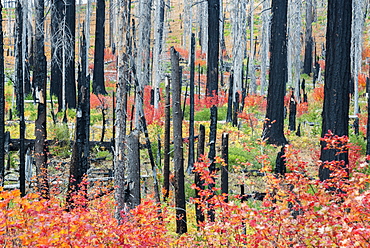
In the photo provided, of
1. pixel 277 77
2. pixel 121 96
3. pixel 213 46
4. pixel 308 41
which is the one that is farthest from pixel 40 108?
pixel 308 41

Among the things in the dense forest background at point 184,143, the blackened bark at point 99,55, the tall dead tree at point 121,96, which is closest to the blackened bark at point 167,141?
the dense forest background at point 184,143

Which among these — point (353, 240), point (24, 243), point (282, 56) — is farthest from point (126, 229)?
point (282, 56)

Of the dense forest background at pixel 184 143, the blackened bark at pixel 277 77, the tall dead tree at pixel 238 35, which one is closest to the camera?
the dense forest background at pixel 184 143

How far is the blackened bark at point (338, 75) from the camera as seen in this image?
8.44 m

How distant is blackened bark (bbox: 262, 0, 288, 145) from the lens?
47.3 ft

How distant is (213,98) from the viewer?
11914 millimetres

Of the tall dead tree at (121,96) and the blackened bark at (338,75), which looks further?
the blackened bark at (338,75)

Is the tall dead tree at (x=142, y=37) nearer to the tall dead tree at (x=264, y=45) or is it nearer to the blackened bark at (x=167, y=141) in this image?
the blackened bark at (x=167, y=141)

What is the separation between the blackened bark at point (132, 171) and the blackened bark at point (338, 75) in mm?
→ 3780

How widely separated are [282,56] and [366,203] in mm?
10856

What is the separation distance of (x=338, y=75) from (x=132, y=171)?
15.0 ft

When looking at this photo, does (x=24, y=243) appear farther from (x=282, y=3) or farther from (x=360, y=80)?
(x=360, y=80)

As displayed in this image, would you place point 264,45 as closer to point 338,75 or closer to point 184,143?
point 184,143

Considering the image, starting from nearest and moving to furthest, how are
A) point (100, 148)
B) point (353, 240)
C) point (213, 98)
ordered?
point (353, 240) < point (213, 98) < point (100, 148)
